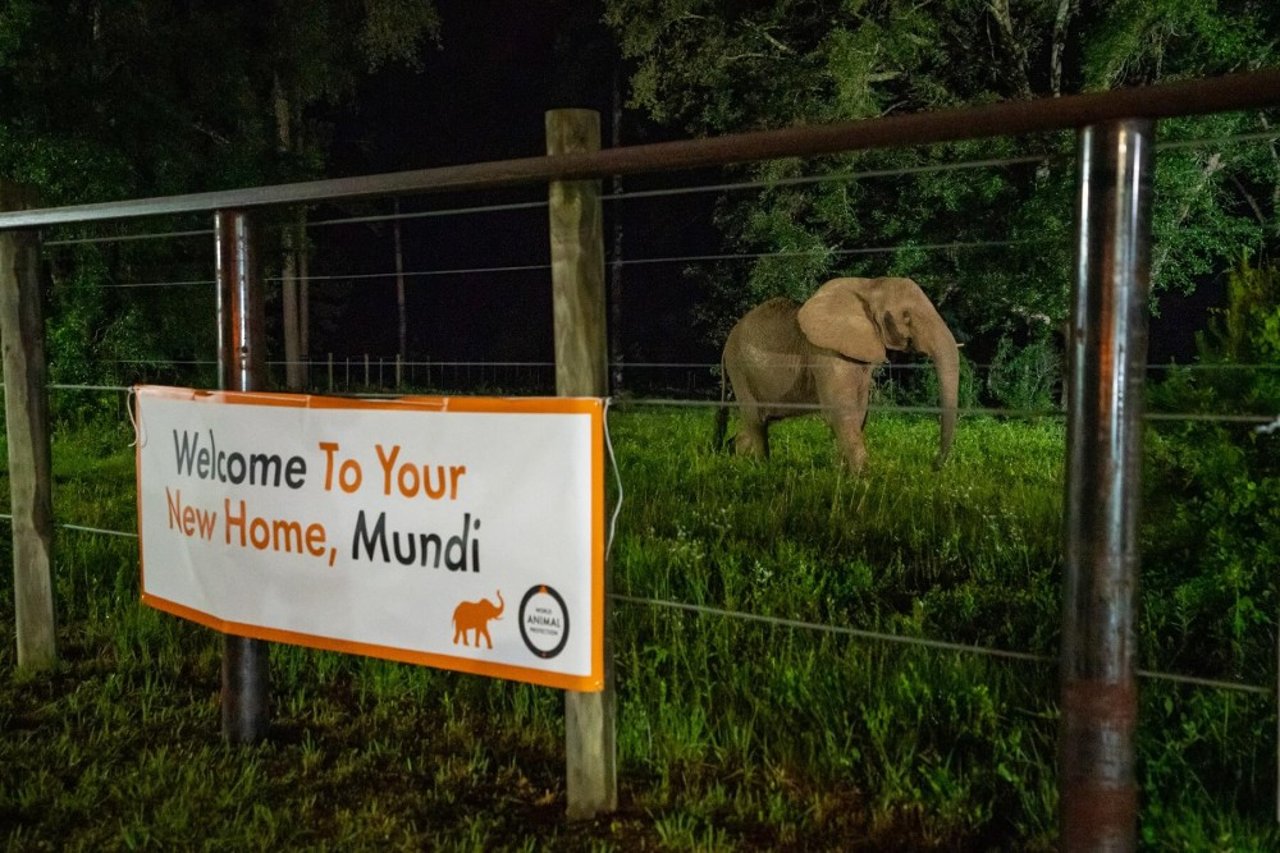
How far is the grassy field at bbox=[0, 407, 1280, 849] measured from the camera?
301 cm

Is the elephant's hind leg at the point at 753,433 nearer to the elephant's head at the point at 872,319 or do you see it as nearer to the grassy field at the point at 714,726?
the elephant's head at the point at 872,319

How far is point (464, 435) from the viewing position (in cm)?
303

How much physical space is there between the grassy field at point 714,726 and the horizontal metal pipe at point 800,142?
1.53 meters

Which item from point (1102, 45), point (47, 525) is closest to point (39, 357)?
point (47, 525)

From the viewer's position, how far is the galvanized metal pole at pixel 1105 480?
224 centimetres

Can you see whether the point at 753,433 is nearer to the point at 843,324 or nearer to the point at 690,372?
the point at 843,324

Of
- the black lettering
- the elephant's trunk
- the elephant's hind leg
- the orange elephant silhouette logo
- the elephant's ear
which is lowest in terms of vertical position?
the elephant's hind leg

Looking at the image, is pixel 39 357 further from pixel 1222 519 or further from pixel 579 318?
pixel 1222 519

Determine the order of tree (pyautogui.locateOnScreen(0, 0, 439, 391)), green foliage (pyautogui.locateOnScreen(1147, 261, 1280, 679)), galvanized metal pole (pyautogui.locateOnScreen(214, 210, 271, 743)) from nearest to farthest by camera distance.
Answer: green foliage (pyautogui.locateOnScreen(1147, 261, 1280, 679)) → galvanized metal pole (pyautogui.locateOnScreen(214, 210, 271, 743)) → tree (pyautogui.locateOnScreen(0, 0, 439, 391))

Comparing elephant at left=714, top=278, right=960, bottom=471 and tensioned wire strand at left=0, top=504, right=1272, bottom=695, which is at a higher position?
elephant at left=714, top=278, right=960, bottom=471

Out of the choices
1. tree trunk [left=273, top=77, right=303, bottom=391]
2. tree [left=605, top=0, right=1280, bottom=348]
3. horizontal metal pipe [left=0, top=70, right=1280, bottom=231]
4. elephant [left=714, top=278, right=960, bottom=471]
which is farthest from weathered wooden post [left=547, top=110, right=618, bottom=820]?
tree trunk [left=273, top=77, right=303, bottom=391]

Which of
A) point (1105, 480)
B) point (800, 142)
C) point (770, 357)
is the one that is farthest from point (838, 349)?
point (1105, 480)

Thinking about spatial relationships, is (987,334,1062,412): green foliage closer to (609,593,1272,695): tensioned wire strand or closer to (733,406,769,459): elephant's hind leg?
(733,406,769,459): elephant's hind leg

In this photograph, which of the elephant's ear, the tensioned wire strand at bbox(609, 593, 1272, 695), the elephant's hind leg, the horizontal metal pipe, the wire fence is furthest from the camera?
the elephant's hind leg
